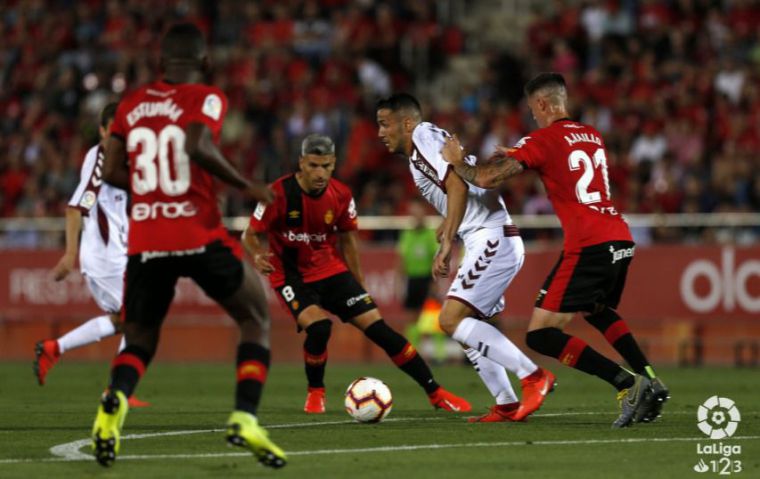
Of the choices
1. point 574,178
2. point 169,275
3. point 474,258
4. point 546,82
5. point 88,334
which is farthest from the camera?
point 88,334

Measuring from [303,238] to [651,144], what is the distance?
10.7m

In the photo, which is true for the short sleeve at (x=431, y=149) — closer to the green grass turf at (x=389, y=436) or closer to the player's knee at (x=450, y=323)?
the player's knee at (x=450, y=323)

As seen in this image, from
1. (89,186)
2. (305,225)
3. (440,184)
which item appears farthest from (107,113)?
(440,184)

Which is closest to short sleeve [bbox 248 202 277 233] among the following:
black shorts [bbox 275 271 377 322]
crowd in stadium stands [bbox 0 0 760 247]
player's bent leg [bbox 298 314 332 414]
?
black shorts [bbox 275 271 377 322]

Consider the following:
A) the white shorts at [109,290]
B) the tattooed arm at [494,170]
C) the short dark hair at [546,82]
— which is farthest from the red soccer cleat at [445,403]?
the white shorts at [109,290]

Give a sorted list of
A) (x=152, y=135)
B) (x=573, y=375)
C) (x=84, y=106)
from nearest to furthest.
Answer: (x=152, y=135), (x=573, y=375), (x=84, y=106)

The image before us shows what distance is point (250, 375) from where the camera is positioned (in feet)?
26.2

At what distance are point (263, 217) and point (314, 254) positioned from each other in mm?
521

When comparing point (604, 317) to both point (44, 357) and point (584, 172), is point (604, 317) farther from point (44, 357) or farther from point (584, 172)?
point (44, 357)

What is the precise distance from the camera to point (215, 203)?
8133 mm

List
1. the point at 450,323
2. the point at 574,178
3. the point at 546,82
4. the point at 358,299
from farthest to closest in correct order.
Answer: the point at 358,299 → the point at 450,323 → the point at 546,82 → the point at 574,178

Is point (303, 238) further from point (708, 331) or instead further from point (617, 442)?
point (708, 331)

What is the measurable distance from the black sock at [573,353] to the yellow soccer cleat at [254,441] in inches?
122

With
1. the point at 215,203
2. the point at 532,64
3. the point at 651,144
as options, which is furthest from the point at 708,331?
the point at 215,203
